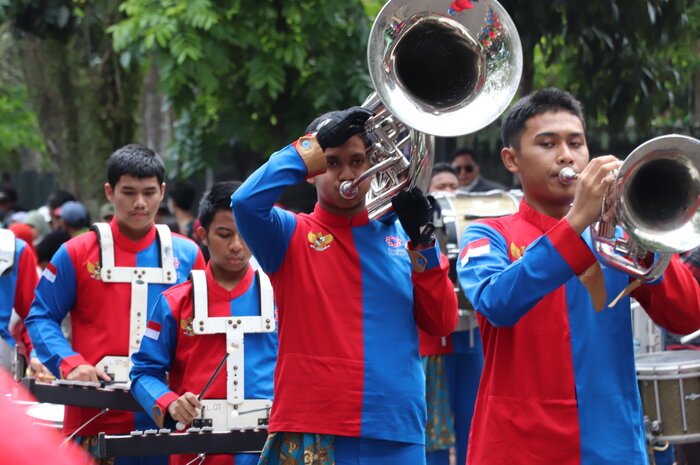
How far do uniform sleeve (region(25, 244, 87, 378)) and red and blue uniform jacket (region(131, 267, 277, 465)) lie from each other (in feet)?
2.30

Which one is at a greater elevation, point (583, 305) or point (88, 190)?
point (88, 190)

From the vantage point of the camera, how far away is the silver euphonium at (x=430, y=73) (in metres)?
3.75

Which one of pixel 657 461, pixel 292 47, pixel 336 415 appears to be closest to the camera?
pixel 336 415

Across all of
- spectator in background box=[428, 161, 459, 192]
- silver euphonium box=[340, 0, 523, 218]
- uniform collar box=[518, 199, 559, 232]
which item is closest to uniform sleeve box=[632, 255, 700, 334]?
uniform collar box=[518, 199, 559, 232]

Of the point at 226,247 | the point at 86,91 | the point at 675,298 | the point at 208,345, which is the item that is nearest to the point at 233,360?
the point at 208,345

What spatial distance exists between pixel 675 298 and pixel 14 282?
4.24 m

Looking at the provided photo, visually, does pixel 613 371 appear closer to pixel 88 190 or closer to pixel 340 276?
pixel 340 276

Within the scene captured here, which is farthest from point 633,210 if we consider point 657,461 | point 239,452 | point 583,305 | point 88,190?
point 88,190

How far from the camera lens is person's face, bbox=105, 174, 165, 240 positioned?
19.0 ft

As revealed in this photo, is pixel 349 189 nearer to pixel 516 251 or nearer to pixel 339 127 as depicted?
pixel 339 127

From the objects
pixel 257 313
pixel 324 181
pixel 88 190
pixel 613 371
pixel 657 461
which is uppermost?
pixel 88 190

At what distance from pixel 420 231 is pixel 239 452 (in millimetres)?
1338

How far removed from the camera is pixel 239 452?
453 cm

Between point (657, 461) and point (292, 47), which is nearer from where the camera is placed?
point (657, 461)
